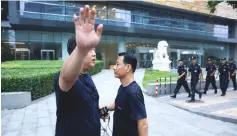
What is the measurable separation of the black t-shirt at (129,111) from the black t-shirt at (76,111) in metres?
0.58

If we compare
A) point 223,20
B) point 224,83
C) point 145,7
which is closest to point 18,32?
point 145,7

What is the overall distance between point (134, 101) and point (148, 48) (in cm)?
3385

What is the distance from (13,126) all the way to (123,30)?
25309mm

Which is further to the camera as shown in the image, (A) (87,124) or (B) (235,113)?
(B) (235,113)

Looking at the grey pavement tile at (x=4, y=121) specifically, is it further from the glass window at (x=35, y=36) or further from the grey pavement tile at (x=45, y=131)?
the glass window at (x=35, y=36)

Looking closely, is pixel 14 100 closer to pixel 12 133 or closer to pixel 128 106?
pixel 12 133

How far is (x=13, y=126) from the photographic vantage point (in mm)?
5965

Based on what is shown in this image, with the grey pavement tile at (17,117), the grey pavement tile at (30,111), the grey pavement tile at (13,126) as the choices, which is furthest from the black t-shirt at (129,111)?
the grey pavement tile at (30,111)

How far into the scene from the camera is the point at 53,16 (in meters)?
26.7

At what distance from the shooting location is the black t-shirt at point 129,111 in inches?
105

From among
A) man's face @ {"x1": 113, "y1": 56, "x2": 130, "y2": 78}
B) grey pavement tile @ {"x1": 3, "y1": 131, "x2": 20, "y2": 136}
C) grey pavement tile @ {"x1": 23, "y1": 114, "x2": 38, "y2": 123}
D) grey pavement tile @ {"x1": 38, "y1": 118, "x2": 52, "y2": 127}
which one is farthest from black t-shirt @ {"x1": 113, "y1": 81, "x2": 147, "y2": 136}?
grey pavement tile @ {"x1": 23, "y1": 114, "x2": 38, "y2": 123}

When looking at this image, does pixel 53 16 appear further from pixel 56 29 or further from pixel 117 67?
pixel 117 67

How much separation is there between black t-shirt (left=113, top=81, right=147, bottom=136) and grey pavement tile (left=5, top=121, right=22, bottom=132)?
12.8 feet

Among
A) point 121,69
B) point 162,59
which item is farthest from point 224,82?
point 162,59
